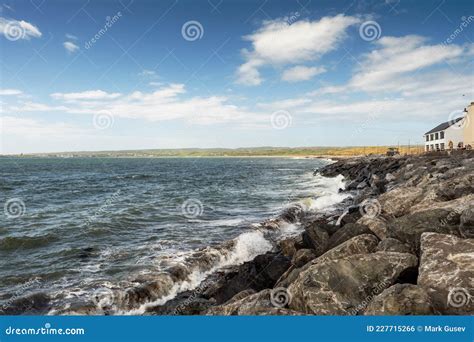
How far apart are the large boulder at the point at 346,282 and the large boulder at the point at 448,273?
0.58 m

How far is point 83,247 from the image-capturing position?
56.2 feet

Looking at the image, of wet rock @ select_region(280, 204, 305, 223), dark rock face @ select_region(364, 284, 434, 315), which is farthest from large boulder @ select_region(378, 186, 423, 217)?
dark rock face @ select_region(364, 284, 434, 315)

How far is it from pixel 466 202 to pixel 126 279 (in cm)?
1157

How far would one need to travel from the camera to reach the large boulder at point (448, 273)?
6.59 m

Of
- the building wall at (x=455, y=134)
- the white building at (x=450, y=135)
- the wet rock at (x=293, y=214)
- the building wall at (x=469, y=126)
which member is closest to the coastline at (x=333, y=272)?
the wet rock at (x=293, y=214)

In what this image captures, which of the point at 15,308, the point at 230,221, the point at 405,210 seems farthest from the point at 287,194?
the point at 15,308

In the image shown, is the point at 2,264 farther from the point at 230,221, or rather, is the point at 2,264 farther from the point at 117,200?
the point at 117,200

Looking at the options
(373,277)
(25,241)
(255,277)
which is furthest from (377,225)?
(25,241)

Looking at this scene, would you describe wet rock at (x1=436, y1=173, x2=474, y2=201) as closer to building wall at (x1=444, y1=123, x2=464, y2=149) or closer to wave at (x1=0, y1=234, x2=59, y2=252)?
wave at (x1=0, y1=234, x2=59, y2=252)

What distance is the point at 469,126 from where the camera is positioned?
52.3m

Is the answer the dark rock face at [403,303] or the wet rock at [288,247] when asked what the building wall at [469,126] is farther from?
the dark rock face at [403,303]

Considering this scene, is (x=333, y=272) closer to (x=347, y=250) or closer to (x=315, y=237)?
(x=347, y=250)

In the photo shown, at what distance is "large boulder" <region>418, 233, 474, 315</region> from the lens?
659cm

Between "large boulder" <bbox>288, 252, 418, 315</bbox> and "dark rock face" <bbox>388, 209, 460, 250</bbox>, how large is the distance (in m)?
1.58
